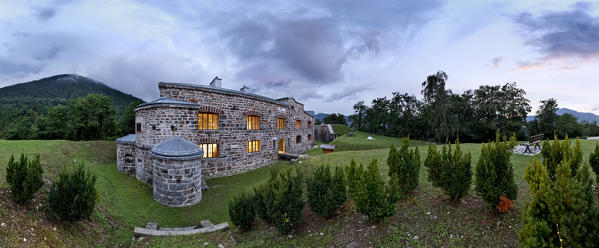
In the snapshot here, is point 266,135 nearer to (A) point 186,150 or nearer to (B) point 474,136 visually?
(A) point 186,150

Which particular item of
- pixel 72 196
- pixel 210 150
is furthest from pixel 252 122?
pixel 72 196

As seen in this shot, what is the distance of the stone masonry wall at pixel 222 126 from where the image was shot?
1118 centimetres

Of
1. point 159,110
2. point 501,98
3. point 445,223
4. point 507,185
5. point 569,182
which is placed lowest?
point 445,223

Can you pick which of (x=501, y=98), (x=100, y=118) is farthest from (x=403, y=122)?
(x=100, y=118)

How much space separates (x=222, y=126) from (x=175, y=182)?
5150 millimetres

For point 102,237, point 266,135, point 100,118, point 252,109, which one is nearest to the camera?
point 102,237

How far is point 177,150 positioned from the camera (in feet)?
30.5

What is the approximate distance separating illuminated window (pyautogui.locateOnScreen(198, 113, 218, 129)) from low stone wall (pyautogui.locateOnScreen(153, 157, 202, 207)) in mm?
3749

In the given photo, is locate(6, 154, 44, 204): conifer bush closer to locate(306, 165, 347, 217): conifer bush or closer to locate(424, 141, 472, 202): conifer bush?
locate(306, 165, 347, 217): conifer bush

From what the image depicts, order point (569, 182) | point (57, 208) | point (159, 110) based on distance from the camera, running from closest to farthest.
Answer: point (569, 182), point (57, 208), point (159, 110)

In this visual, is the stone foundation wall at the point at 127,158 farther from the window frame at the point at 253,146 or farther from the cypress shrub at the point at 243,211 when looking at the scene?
the cypress shrub at the point at 243,211

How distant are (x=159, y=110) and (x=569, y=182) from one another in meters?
13.6

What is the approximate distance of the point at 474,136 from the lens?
1248 inches

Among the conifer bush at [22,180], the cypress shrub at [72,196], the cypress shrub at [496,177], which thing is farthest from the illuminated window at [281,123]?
the cypress shrub at [496,177]
